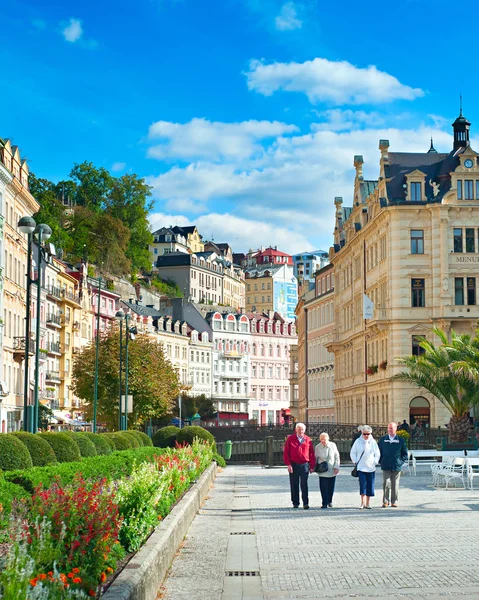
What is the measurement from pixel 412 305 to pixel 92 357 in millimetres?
20354

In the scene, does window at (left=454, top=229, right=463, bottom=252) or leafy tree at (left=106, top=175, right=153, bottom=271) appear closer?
window at (left=454, top=229, right=463, bottom=252)

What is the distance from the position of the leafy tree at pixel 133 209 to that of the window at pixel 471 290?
255ft

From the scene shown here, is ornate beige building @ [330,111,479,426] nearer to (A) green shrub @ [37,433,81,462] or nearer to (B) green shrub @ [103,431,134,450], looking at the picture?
(B) green shrub @ [103,431,134,450]

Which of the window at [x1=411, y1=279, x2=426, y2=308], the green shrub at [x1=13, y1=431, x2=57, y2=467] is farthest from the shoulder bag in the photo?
the window at [x1=411, y1=279, x2=426, y2=308]

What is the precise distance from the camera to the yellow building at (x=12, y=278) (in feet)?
206

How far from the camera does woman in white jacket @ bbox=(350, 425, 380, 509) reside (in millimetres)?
22594

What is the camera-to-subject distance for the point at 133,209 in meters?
143

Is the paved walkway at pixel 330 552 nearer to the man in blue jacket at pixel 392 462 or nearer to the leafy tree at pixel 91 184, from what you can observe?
the man in blue jacket at pixel 392 462

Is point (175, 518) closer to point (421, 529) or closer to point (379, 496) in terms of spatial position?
point (421, 529)

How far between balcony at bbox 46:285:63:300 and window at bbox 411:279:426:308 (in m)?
29.3

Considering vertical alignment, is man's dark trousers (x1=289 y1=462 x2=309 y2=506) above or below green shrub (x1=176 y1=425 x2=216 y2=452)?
below

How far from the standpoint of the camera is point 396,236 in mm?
69188

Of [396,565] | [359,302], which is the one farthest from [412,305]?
[396,565]

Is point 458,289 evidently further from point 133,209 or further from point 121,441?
point 133,209
